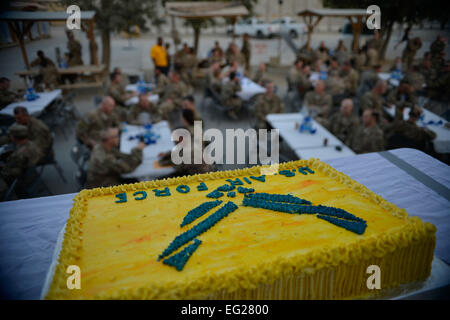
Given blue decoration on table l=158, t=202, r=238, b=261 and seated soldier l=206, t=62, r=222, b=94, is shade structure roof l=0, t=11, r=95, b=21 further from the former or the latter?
seated soldier l=206, t=62, r=222, b=94

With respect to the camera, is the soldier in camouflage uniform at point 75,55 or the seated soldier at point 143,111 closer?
the seated soldier at point 143,111

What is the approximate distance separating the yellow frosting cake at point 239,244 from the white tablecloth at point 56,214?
31 cm

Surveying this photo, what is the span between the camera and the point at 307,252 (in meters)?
1.77

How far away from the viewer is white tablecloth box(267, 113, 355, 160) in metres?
4.23

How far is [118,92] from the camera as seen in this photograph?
7.13 metres

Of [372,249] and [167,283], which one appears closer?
[167,283]

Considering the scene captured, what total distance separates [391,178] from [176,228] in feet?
7.16

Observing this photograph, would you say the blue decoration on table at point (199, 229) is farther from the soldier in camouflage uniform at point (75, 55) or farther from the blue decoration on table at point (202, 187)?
the soldier in camouflage uniform at point (75, 55)

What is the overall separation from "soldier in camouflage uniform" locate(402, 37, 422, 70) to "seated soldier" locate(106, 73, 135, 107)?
317 inches

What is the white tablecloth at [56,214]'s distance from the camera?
76.7 inches

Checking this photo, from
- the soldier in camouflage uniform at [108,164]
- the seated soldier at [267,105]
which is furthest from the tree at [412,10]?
the soldier in camouflage uniform at [108,164]

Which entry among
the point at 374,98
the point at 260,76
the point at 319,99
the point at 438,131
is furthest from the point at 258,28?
the point at 438,131

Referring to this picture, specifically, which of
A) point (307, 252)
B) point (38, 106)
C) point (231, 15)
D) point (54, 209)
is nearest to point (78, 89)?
point (38, 106)
